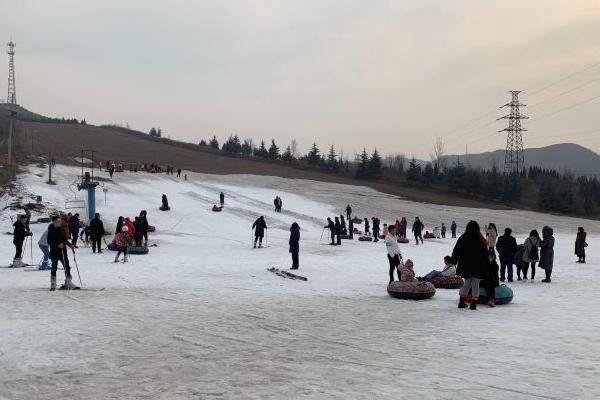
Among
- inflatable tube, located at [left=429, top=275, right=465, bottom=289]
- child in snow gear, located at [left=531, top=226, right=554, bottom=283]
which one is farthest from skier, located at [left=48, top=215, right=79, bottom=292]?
child in snow gear, located at [left=531, top=226, right=554, bottom=283]

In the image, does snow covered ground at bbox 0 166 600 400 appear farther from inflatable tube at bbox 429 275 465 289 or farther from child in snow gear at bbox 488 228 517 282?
child in snow gear at bbox 488 228 517 282

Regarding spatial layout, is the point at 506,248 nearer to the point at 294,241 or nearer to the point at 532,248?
the point at 532,248

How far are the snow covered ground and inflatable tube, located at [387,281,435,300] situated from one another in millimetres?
308

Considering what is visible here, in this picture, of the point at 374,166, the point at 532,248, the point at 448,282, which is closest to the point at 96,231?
the point at 448,282

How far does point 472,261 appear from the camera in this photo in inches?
434

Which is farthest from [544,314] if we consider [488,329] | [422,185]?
[422,185]

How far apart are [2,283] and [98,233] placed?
8.60 m

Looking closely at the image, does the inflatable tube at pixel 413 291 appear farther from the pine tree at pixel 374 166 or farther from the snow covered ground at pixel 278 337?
the pine tree at pixel 374 166

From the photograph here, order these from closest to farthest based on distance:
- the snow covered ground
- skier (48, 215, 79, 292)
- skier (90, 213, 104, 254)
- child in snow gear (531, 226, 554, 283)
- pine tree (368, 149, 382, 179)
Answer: the snow covered ground
skier (48, 215, 79, 292)
child in snow gear (531, 226, 554, 283)
skier (90, 213, 104, 254)
pine tree (368, 149, 382, 179)

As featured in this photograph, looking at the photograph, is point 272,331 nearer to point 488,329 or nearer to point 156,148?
point 488,329

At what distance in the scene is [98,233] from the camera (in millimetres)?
23344

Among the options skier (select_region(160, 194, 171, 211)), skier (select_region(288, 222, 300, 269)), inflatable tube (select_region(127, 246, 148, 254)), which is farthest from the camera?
skier (select_region(160, 194, 171, 211))

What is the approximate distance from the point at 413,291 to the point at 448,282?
2727 millimetres

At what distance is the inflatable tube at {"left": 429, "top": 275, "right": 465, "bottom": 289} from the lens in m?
15.1
